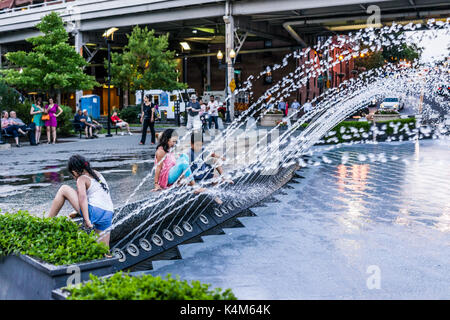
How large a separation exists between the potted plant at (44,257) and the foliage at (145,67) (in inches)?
1079

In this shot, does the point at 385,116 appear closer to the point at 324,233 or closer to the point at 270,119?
the point at 270,119

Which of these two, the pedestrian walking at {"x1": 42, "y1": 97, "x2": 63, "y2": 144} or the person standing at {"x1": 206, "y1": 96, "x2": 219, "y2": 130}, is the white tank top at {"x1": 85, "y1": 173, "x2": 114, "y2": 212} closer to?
the pedestrian walking at {"x1": 42, "y1": 97, "x2": 63, "y2": 144}

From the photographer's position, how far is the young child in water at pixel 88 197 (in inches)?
214

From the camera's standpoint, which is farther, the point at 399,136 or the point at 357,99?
the point at 399,136

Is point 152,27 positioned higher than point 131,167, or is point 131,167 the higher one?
point 152,27

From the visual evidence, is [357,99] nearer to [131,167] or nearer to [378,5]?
[131,167]

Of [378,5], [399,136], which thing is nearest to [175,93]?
[378,5]

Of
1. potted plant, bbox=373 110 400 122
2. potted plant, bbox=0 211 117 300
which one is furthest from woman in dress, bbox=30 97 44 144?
potted plant, bbox=0 211 117 300

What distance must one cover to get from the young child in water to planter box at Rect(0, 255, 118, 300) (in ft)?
4.03

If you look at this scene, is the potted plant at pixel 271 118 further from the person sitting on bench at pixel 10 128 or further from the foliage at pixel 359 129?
the person sitting on bench at pixel 10 128

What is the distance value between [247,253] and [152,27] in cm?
3548

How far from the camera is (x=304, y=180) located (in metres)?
11.1

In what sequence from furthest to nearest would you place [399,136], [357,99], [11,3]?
[11,3] < [399,136] < [357,99]

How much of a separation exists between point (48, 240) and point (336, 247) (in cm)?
336
